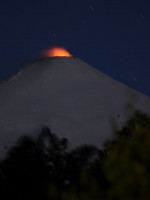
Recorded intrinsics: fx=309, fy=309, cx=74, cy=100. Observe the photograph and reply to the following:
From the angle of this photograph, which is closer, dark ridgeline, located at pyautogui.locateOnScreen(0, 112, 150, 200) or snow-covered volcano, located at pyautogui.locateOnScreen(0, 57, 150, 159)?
dark ridgeline, located at pyautogui.locateOnScreen(0, 112, 150, 200)

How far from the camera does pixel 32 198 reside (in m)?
5.07

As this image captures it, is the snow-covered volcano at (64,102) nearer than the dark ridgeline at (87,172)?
No

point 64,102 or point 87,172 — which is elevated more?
point 64,102

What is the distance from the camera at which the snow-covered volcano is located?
12.4 m

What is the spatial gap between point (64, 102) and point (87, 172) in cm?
961

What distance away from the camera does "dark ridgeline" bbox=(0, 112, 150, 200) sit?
2.58 m

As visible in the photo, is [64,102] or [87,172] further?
[64,102]

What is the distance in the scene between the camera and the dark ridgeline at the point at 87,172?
2582 mm

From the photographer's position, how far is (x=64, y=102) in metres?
14.2

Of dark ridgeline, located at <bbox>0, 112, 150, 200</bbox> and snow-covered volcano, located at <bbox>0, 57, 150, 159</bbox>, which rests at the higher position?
snow-covered volcano, located at <bbox>0, 57, 150, 159</bbox>

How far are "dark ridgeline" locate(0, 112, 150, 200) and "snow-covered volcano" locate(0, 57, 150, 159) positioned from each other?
220 centimetres

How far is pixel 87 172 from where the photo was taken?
4.63 metres

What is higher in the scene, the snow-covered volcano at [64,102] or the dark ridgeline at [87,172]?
the snow-covered volcano at [64,102]

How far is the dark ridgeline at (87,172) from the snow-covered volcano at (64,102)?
7.22 feet
